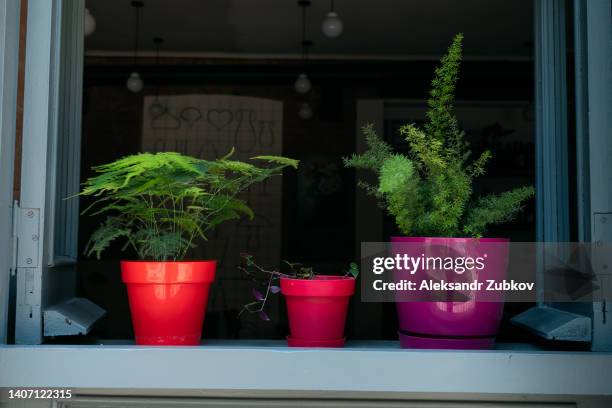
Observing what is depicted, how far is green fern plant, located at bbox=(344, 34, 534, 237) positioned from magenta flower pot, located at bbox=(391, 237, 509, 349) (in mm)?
40

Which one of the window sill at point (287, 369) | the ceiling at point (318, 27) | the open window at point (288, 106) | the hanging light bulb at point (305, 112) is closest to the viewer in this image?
the window sill at point (287, 369)

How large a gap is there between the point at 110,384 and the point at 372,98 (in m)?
6.44

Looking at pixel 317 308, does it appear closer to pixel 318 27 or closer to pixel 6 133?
pixel 6 133

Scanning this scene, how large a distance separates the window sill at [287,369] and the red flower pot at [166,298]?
0.07 meters

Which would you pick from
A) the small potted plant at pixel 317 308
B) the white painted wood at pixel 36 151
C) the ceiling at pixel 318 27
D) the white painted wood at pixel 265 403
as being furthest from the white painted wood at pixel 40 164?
the ceiling at pixel 318 27

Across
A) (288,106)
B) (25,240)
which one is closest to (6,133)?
(25,240)

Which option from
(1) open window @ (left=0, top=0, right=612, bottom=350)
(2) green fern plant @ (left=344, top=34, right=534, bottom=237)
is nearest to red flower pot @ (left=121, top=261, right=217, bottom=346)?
(2) green fern plant @ (left=344, top=34, right=534, bottom=237)

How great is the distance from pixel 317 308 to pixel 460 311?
0.32 metres

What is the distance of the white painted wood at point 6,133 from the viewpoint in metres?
1.33

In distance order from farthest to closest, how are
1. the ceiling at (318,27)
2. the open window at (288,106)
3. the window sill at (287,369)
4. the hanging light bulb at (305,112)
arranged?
1. the hanging light bulb at (305,112)
2. the open window at (288,106)
3. the ceiling at (318,27)
4. the window sill at (287,369)

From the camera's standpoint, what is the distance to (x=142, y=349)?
132 centimetres

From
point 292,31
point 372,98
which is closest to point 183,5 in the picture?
point 292,31

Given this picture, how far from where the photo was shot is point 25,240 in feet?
4.48

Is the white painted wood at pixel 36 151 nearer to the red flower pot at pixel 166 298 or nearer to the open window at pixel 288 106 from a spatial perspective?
the red flower pot at pixel 166 298
